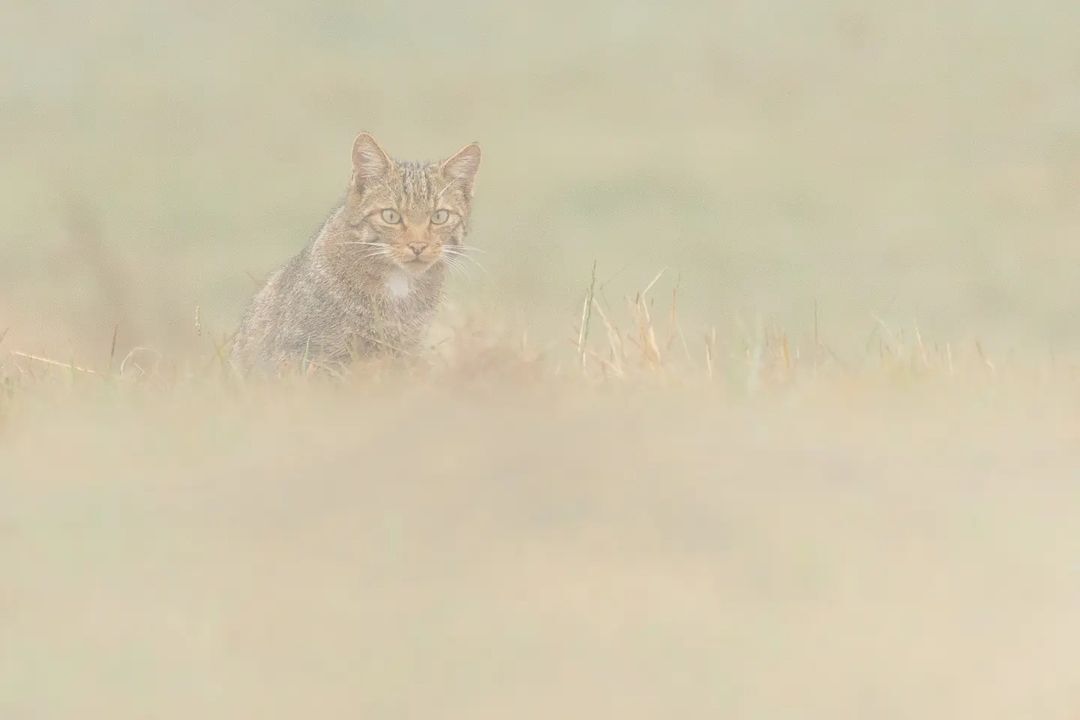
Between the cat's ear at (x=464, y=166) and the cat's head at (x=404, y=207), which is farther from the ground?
the cat's ear at (x=464, y=166)

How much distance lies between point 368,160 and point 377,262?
45 centimetres

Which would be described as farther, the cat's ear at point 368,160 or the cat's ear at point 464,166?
the cat's ear at point 464,166

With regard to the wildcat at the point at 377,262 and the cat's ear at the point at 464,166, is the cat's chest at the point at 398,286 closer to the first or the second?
the wildcat at the point at 377,262

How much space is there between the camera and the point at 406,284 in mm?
Answer: 6215

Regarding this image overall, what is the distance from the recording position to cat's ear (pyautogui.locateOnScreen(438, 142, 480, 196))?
628 centimetres

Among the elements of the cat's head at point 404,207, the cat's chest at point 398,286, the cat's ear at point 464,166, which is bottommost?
the cat's chest at point 398,286

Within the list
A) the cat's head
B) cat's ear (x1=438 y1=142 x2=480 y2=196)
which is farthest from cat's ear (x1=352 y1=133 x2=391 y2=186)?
cat's ear (x1=438 y1=142 x2=480 y2=196)

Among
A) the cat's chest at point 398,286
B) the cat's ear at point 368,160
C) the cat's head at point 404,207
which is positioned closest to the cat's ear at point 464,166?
the cat's head at point 404,207

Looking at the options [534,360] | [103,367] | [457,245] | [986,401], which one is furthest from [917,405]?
[103,367]

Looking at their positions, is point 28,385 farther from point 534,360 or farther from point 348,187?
point 534,360

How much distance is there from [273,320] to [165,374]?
1.18m

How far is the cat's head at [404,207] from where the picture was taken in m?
6.11

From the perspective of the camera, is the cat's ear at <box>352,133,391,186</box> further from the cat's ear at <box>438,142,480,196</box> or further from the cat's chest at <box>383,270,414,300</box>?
the cat's chest at <box>383,270,414,300</box>

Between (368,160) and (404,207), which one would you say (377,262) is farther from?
(368,160)
